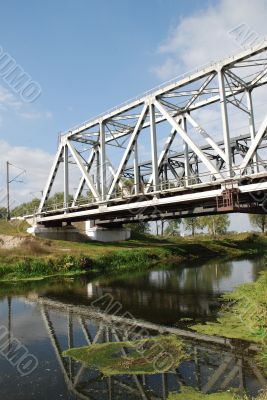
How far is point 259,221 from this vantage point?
311 ft

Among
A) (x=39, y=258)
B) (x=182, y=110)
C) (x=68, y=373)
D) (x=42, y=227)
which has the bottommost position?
(x=68, y=373)

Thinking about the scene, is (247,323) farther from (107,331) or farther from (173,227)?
(173,227)

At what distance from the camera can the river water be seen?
32.0ft

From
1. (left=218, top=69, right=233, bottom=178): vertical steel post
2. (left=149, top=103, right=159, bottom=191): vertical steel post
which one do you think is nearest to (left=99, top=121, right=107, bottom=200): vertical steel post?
(left=149, top=103, right=159, bottom=191): vertical steel post

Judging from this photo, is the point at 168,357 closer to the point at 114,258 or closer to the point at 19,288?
the point at 19,288

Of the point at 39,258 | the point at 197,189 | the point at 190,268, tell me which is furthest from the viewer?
the point at 190,268

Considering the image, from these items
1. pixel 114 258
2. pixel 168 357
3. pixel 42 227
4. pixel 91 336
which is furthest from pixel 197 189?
pixel 42 227

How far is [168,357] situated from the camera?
38.3 feet

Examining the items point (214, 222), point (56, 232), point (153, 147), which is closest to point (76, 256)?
point (153, 147)

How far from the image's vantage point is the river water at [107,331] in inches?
384

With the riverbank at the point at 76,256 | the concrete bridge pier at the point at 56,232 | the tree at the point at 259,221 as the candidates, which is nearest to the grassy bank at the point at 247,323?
the riverbank at the point at 76,256

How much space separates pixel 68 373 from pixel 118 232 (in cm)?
4436

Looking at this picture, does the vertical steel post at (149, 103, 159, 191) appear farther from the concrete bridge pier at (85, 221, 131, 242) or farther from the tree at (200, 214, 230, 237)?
the tree at (200, 214, 230, 237)

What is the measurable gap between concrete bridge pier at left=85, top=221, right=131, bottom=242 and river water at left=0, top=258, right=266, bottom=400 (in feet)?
69.7
